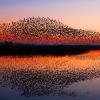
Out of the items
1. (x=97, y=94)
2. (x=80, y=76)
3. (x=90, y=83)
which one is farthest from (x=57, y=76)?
(x=97, y=94)

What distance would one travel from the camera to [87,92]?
12984mm

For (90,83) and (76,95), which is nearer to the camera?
(76,95)

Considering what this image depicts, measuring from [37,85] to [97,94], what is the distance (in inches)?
122

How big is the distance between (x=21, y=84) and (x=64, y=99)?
346 cm

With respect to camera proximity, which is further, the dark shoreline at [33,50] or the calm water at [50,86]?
the dark shoreline at [33,50]

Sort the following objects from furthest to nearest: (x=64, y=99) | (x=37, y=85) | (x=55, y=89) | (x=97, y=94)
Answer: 1. (x=37, y=85)
2. (x=55, y=89)
3. (x=97, y=94)
4. (x=64, y=99)

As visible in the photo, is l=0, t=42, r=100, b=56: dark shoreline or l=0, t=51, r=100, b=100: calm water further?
l=0, t=42, r=100, b=56: dark shoreline

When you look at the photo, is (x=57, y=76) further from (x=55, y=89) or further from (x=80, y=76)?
(x=55, y=89)

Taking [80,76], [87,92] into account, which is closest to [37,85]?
[87,92]

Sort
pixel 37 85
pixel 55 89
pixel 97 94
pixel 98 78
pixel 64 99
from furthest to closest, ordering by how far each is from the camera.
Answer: pixel 98 78 → pixel 37 85 → pixel 55 89 → pixel 97 94 → pixel 64 99

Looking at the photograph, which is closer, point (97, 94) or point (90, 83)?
point (97, 94)

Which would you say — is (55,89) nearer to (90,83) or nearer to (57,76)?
(90,83)

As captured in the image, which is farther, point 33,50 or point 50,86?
point 33,50

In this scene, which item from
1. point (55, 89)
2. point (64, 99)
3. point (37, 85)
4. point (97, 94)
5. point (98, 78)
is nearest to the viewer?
point (64, 99)
